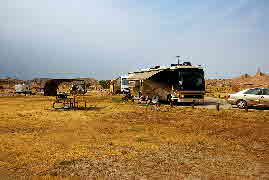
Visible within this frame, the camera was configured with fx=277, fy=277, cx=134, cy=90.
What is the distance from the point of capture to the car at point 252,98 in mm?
19156

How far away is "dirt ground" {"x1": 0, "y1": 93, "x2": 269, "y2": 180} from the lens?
6711mm

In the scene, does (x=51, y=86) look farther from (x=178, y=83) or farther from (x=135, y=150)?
(x=135, y=150)

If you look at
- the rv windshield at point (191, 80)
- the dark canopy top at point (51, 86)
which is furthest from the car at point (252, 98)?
the dark canopy top at point (51, 86)

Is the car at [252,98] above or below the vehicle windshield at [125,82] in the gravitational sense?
below

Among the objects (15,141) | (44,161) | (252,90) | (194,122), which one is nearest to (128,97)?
(252,90)

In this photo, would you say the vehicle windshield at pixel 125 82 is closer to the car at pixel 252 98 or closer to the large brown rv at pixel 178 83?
the large brown rv at pixel 178 83

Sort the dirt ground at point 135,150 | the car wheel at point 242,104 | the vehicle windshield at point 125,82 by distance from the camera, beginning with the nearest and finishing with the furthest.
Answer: the dirt ground at point 135,150
the car wheel at point 242,104
the vehicle windshield at point 125,82

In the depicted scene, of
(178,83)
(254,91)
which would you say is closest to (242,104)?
(254,91)

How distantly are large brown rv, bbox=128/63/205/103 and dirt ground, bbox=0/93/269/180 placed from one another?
8.11 m

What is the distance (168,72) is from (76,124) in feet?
36.8

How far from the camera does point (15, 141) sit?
9.96 m

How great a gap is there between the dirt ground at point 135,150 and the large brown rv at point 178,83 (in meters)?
8.11

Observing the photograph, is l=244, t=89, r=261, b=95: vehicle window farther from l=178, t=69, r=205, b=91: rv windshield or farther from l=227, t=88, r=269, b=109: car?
l=178, t=69, r=205, b=91: rv windshield

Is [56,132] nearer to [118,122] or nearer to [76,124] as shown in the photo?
[76,124]
